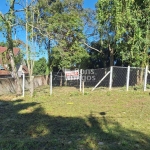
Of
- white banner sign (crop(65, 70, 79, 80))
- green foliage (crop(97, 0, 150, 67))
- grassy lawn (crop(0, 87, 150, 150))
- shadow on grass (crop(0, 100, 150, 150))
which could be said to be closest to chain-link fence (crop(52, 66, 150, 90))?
white banner sign (crop(65, 70, 79, 80))

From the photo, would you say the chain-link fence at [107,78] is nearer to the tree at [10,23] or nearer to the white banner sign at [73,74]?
the white banner sign at [73,74]

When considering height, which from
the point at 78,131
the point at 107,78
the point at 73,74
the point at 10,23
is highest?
the point at 10,23

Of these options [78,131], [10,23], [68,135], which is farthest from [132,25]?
[68,135]

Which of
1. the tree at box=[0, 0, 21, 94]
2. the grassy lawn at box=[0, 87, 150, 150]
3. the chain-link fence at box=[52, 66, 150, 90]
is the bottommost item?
the grassy lawn at box=[0, 87, 150, 150]

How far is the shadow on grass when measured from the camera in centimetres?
383

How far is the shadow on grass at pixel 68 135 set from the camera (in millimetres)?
3834

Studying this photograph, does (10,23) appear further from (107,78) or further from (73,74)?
(107,78)

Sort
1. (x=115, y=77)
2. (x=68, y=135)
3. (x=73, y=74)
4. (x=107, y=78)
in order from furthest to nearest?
(x=107, y=78) < (x=115, y=77) < (x=73, y=74) < (x=68, y=135)

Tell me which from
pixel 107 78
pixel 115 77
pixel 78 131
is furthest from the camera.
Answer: pixel 107 78

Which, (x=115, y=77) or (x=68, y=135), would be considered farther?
(x=115, y=77)

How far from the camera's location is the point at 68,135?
4477 millimetres

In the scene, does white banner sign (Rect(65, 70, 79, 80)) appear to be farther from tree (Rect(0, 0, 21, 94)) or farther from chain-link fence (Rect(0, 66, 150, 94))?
tree (Rect(0, 0, 21, 94))

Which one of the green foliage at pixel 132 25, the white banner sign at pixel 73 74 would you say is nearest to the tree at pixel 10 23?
the white banner sign at pixel 73 74

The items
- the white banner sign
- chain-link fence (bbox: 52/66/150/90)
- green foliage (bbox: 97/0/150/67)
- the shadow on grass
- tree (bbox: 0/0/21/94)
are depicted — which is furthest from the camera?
green foliage (bbox: 97/0/150/67)
